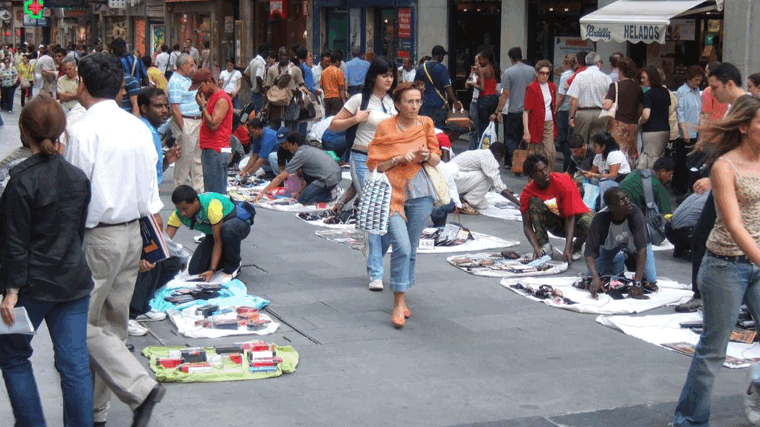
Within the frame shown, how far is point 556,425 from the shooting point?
19.6ft

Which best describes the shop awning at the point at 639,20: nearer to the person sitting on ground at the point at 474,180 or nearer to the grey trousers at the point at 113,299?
the person sitting on ground at the point at 474,180

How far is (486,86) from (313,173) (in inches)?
181

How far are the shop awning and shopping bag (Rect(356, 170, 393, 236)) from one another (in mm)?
8004

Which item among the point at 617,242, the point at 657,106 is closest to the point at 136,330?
the point at 617,242

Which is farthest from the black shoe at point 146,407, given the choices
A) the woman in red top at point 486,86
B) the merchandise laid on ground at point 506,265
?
the woman in red top at point 486,86

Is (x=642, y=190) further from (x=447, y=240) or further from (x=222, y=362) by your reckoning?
Result: (x=222, y=362)

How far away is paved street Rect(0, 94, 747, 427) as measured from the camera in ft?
20.0

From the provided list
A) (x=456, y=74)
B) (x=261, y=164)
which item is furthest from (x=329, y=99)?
(x=261, y=164)

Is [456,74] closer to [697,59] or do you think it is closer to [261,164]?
[697,59]

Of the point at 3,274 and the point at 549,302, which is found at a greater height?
the point at 3,274

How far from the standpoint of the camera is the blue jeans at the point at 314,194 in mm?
13320

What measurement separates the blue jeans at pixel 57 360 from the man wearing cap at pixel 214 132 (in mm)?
6603

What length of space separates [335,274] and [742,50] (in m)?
8.03

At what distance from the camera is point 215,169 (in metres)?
11.8
